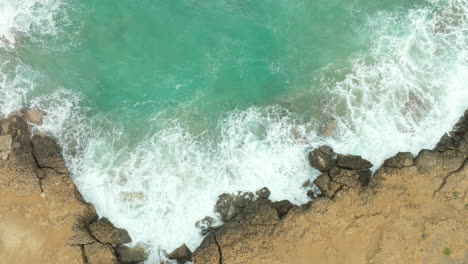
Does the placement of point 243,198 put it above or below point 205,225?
above

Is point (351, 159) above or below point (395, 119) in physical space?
below

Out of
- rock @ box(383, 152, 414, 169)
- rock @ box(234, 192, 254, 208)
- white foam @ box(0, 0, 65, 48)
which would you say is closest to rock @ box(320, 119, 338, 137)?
rock @ box(383, 152, 414, 169)

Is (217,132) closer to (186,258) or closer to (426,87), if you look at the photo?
(186,258)

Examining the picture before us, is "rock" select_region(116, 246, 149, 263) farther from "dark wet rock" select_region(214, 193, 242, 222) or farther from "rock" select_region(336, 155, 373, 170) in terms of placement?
"rock" select_region(336, 155, 373, 170)

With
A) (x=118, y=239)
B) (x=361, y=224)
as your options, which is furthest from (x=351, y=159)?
(x=118, y=239)

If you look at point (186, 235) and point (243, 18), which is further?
point (243, 18)

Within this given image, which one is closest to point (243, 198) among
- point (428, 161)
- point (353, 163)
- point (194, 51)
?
point (353, 163)

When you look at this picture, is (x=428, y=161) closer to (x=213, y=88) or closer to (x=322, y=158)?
(x=322, y=158)
